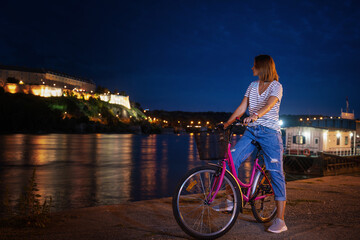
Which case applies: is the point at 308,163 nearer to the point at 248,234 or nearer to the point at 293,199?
the point at 293,199

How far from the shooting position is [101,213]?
15.7ft

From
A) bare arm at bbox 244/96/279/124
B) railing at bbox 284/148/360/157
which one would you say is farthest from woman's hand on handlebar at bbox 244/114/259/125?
railing at bbox 284/148/360/157

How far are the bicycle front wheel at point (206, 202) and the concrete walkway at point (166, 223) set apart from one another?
189mm

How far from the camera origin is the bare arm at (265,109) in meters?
3.64

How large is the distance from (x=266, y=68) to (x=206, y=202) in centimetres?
178

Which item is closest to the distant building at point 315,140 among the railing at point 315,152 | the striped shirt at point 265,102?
the railing at point 315,152

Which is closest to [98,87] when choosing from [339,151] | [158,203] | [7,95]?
[7,95]

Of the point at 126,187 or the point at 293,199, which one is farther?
the point at 126,187

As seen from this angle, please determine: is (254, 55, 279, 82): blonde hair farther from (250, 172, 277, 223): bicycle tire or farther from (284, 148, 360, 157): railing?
(284, 148, 360, 157): railing

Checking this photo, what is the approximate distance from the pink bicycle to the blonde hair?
821mm

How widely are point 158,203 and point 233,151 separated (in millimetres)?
2184

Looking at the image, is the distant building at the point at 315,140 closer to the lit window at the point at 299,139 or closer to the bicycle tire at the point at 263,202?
the lit window at the point at 299,139

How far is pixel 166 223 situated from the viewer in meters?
4.19

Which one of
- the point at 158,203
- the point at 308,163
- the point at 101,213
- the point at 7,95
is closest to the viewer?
the point at 101,213
